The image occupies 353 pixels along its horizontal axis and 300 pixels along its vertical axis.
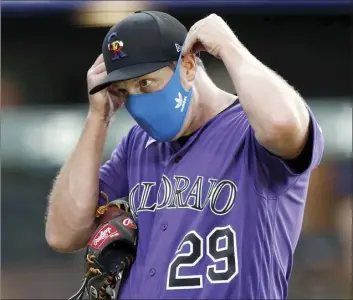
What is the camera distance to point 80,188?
1.94 meters

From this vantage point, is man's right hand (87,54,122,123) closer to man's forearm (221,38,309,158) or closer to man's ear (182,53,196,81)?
man's ear (182,53,196,81)

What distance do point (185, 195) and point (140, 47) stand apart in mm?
407

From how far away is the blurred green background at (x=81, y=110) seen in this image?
191 inches

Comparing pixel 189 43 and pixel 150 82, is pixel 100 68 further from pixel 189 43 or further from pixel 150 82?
pixel 189 43

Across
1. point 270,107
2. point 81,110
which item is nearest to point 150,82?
point 270,107

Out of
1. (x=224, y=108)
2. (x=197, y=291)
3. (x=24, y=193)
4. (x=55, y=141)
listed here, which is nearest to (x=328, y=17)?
(x=55, y=141)

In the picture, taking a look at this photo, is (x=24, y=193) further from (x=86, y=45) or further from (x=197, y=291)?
(x=197, y=291)

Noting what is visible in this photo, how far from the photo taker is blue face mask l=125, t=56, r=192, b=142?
1.73 m

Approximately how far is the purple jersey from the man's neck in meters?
0.03

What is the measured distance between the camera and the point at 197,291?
1611mm

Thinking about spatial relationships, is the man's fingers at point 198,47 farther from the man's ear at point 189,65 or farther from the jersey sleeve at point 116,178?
the jersey sleeve at point 116,178

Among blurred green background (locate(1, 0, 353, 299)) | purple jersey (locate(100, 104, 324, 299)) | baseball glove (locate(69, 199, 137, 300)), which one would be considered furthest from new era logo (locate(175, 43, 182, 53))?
blurred green background (locate(1, 0, 353, 299))

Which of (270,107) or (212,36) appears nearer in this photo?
(270,107)

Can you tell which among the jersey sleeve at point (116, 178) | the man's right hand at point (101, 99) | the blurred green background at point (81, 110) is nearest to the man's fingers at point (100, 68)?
the man's right hand at point (101, 99)
